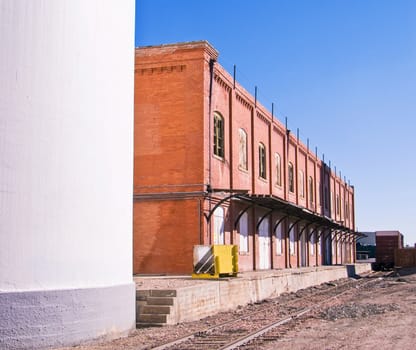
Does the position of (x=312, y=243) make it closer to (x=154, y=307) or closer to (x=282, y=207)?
(x=282, y=207)

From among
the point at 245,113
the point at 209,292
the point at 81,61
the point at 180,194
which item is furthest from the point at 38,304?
the point at 245,113

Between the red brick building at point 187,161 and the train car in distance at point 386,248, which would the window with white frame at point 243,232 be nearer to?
the red brick building at point 187,161

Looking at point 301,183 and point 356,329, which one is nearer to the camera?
point 356,329

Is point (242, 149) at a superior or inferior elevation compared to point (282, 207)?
superior

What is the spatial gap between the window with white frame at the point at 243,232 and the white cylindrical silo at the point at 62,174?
1578cm

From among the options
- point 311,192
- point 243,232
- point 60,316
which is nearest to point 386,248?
point 311,192

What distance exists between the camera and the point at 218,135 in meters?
26.4

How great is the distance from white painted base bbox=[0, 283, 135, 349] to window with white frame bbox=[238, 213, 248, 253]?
631 inches

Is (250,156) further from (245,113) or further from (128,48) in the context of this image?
(128,48)

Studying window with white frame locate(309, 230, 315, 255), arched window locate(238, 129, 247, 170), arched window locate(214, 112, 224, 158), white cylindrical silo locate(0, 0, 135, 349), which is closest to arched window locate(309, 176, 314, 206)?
window with white frame locate(309, 230, 315, 255)

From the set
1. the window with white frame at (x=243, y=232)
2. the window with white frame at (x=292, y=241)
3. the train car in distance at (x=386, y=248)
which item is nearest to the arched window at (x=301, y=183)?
the window with white frame at (x=292, y=241)

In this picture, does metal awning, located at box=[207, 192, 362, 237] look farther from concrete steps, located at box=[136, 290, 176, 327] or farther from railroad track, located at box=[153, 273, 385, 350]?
concrete steps, located at box=[136, 290, 176, 327]

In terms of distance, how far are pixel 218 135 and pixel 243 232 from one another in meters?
4.98

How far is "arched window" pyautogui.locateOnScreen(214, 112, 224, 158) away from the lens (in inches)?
1023
